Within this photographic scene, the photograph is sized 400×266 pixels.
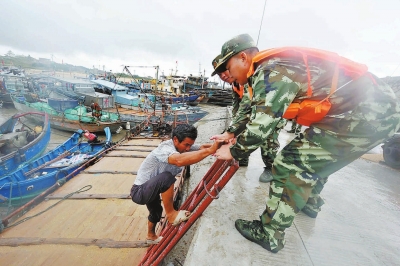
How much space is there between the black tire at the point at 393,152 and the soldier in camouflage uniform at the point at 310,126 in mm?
4575

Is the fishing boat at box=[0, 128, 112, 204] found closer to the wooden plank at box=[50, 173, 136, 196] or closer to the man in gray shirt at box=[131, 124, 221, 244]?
the wooden plank at box=[50, 173, 136, 196]

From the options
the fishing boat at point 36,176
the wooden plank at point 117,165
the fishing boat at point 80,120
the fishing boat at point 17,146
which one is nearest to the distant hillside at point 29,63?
the fishing boat at point 80,120

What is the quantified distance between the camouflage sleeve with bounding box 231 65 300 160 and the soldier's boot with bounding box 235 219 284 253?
0.95 m

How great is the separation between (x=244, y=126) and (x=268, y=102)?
44.3 inches

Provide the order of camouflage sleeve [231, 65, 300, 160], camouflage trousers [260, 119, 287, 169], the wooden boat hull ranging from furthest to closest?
the wooden boat hull < camouflage trousers [260, 119, 287, 169] < camouflage sleeve [231, 65, 300, 160]

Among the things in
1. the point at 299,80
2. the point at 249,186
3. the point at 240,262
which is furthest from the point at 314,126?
the point at 249,186

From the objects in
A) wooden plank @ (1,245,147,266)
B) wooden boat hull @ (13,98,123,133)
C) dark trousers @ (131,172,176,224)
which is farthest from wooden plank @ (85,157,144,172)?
wooden boat hull @ (13,98,123,133)

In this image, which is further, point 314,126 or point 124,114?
point 124,114

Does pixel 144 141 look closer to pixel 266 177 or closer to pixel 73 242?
pixel 73 242

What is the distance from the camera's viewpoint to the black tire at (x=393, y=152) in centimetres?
461

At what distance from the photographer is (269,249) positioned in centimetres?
175

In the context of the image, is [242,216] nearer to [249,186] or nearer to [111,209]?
[249,186]

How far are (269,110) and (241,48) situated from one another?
70cm

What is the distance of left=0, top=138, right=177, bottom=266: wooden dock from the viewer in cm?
308
